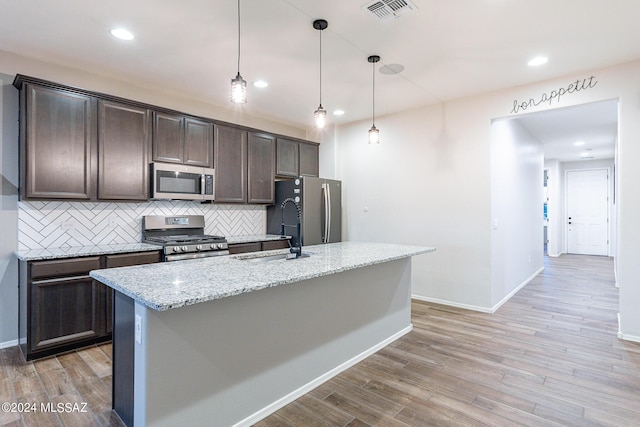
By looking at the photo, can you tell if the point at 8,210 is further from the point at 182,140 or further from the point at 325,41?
the point at 325,41

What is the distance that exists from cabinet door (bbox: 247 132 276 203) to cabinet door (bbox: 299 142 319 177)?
0.61 meters

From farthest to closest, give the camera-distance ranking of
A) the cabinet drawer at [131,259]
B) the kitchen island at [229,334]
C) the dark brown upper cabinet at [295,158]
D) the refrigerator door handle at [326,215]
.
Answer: the dark brown upper cabinet at [295,158] → the refrigerator door handle at [326,215] → the cabinet drawer at [131,259] → the kitchen island at [229,334]

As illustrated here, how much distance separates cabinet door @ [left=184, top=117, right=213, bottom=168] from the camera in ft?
13.5

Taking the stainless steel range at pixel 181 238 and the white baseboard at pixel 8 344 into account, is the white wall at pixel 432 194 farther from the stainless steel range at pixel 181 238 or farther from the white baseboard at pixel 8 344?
the white baseboard at pixel 8 344

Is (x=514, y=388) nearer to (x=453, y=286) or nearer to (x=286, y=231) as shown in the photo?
(x=453, y=286)

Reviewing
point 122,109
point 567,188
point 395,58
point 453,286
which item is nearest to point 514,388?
point 453,286

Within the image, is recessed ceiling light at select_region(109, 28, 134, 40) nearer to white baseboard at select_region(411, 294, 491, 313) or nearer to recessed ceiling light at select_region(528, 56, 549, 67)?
recessed ceiling light at select_region(528, 56, 549, 67)

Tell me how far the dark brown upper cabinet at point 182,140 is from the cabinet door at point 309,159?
5.44ft

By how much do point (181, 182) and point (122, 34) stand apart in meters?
1.65

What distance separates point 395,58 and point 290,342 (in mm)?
2683

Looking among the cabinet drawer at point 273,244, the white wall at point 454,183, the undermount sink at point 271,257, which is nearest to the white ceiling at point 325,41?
the white wall at point 454,183

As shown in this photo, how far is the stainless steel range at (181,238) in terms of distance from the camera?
3604mm

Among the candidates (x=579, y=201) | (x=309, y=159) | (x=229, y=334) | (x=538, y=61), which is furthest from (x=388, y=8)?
(x=579, y=201)

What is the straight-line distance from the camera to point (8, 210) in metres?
3.15
